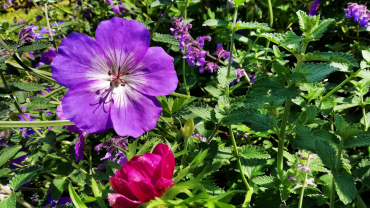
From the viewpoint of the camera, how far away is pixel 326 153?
34.0 inches

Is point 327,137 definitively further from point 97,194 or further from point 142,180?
point 97,194

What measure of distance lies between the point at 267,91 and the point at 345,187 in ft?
1.18

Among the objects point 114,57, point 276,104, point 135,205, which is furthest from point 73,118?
point 276,104

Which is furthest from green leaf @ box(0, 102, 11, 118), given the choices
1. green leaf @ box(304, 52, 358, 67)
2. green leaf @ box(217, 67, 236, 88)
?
green leaf @ box(304, 52, 358, 67)

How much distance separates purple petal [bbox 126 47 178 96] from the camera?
0.92 metres

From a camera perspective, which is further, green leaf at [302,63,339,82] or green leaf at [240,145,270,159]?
green leaf at [240,145,270,159]

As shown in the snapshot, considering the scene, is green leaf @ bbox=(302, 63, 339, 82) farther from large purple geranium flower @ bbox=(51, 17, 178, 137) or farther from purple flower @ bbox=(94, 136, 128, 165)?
purple flower @ bbox=(94, 136, 128, 165)

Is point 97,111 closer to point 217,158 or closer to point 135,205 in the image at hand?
point 135,205

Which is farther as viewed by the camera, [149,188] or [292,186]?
[292,186]

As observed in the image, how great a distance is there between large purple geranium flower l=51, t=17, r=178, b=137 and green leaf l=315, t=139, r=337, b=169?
0.52 meters

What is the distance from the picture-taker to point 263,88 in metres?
0.86

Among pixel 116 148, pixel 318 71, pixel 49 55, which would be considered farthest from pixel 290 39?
pixel 49 55

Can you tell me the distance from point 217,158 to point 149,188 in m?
0.59

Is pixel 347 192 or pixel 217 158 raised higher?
pixel 347 192
